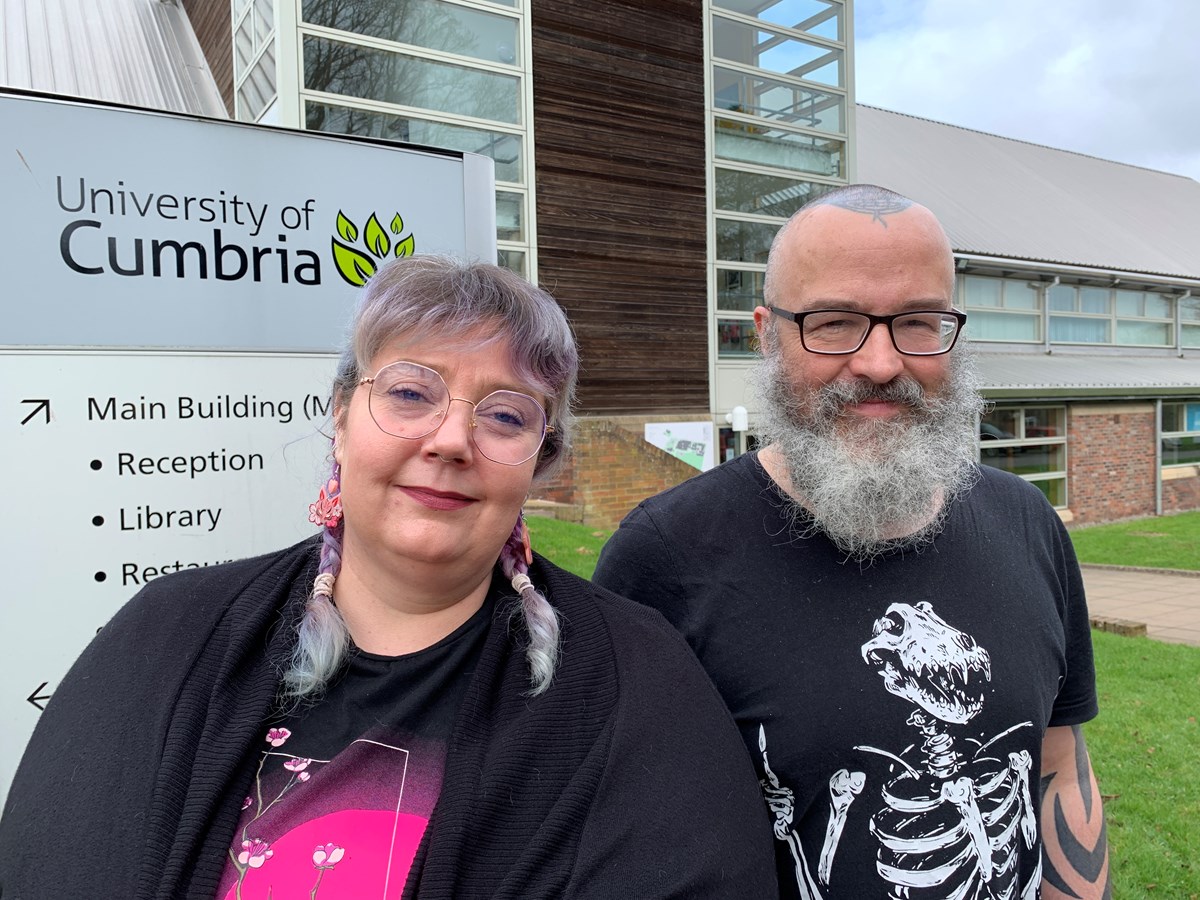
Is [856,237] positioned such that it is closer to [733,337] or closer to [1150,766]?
[1150,766]

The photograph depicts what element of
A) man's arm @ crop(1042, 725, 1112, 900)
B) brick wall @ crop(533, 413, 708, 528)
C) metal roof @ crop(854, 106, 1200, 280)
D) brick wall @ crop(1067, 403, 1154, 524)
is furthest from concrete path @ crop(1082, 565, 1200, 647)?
metal roof @ crop(854, 106, 1200, 280)

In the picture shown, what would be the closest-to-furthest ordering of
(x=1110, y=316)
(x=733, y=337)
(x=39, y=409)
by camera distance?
(x=39, y=409) < (x=733, y=337) < (x=1110, y=316)

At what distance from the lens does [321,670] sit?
1.42 metres

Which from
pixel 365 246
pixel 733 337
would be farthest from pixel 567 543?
pixel 733 337

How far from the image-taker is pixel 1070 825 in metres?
1.79

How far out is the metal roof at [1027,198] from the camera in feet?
59.4

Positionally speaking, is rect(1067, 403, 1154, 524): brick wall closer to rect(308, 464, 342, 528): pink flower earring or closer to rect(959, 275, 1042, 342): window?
A: rect(959, 275, 1042, 342): window

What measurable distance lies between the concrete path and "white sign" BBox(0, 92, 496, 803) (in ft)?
21.4

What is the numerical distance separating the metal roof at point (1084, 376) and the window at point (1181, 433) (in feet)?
1.14

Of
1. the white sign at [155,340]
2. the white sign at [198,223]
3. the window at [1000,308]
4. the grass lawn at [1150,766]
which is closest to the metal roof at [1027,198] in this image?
the window at [1000,308]

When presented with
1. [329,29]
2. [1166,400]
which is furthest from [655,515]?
[1166,400]

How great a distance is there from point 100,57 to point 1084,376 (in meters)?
17.2

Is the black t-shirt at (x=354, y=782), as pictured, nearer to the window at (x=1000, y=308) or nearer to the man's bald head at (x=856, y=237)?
the man's bald head at (x=856, y=237)

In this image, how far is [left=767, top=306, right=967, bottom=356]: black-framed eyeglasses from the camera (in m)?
1.70
